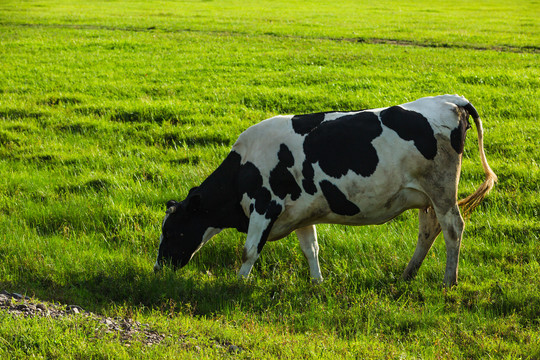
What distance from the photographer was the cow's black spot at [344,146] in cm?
672

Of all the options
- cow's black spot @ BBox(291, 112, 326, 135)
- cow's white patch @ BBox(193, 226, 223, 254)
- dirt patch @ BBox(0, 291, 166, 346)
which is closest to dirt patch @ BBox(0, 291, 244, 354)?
dirt patch @ BBox(0, 291, 166, 346)

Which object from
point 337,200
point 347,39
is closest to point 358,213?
point 337,200

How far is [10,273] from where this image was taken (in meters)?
7.26

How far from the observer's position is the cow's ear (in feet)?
24.0

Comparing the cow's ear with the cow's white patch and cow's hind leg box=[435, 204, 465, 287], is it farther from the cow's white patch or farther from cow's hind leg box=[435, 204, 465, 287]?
cow's hind leg box=[435, 204, 465, 287]

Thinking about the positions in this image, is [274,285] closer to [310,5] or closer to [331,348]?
[331,348]

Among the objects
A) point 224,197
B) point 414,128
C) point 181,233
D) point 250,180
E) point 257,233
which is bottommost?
point 181,233

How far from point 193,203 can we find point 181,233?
0.40 m

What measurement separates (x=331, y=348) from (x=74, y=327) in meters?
2.19

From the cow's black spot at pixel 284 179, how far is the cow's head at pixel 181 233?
1.00 meters

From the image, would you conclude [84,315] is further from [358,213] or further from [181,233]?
[358,213]

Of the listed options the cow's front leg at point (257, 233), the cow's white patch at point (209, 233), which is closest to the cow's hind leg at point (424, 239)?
the cow's front leg at point (257, 233)

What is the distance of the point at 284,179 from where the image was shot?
6984 mm

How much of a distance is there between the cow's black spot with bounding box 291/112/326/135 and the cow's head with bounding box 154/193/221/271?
1.45 meters
